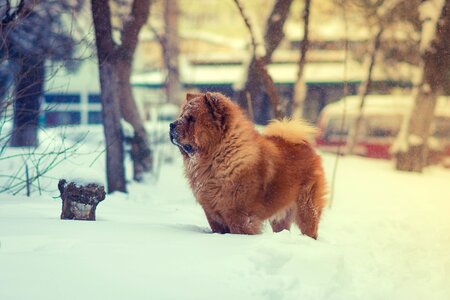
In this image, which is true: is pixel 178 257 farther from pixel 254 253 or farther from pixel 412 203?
pixel 412 203

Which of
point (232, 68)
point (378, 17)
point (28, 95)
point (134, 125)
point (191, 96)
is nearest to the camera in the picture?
point (191, 96)

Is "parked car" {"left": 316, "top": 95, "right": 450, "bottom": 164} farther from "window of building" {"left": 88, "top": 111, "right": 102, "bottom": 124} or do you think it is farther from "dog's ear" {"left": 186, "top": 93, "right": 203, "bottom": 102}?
"dog's ear" {"left": 186, "top": 93, "right": 203, "bottom": 102}

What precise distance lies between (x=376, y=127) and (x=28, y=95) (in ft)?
57.6

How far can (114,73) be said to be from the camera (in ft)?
35.9

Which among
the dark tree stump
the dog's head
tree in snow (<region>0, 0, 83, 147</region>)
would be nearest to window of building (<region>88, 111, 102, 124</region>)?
tree in snow (<region>0, 0, 83, 147</region>)

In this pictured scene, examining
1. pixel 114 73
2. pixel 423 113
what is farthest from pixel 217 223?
pixel 423 113

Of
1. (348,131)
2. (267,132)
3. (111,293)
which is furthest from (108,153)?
(348,131)

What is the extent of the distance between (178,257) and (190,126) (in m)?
1.85

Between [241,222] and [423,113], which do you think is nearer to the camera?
[241,222]

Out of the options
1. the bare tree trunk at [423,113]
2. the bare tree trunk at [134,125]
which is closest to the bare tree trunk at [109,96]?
the bare tree trunk at [134,125]

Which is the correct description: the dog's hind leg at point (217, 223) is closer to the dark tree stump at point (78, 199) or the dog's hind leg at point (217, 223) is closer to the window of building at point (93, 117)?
the dark tree stump at point (78, 199)

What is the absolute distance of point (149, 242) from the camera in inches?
193

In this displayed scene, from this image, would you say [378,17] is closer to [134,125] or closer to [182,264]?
[134,125]

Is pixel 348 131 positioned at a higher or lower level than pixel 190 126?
lower
